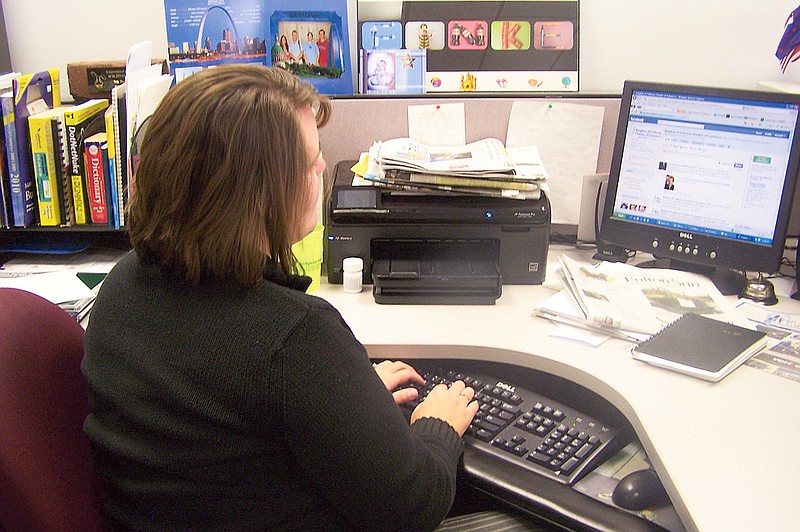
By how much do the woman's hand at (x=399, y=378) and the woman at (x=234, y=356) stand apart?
33 centimetres

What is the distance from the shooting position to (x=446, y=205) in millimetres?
1627

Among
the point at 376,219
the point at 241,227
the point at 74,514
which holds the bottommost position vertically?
the point at 74,514

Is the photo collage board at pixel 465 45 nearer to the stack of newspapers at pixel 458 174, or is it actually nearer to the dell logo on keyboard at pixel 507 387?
the stack of newspapers at pixel 458 174

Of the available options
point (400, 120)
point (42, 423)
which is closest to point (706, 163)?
point (400, 120)

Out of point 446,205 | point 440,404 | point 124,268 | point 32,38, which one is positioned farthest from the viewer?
point 32,38

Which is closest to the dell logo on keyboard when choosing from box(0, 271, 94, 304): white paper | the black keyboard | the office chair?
the black keyboard

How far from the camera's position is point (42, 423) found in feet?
3.13

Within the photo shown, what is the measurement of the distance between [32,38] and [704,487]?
202cm

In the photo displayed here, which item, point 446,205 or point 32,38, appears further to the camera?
point 32,38

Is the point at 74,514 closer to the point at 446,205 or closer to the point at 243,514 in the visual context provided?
the point at 243,514

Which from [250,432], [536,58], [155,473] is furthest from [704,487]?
[536,58]

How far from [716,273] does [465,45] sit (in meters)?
0.84

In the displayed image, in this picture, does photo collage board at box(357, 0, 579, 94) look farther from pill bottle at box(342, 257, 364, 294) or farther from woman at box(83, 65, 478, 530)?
woman at box(83, 65, 478, 530)

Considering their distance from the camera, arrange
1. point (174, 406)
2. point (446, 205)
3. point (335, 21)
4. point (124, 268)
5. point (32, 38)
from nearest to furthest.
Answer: point (174, 406) < point (124, 268) < point (446, 205) < point (335, 21) < point (32, 38)
